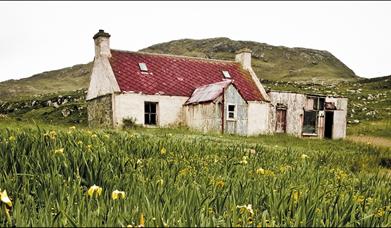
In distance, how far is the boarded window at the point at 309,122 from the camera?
29.1m

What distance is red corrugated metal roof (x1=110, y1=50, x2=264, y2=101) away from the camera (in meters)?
24.7

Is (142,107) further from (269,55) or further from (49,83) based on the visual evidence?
(269,55)

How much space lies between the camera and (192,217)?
2336 mm

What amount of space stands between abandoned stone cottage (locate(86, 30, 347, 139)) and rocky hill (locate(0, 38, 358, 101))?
58.8 metres

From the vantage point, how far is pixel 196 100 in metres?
24.6

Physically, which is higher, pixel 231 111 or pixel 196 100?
pixel 196 100

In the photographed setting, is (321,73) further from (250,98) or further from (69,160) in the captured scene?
(69,160)

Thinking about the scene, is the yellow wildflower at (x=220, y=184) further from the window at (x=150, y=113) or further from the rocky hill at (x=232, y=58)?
the rocky hill at (x=232, y=58)

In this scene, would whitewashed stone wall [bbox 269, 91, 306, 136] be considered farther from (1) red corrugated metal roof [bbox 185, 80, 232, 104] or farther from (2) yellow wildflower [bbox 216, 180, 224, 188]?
(2) yellow wildflower [bbox 216, 180, 224, 188]

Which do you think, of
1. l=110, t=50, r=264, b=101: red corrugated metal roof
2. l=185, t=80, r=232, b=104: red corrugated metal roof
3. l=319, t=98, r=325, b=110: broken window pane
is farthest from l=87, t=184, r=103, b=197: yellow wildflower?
l=319, t=98, r=325, b=110: broken window pane

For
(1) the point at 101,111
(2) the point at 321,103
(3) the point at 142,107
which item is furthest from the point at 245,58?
(1) the point at 101,111

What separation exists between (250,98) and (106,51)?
10760mm

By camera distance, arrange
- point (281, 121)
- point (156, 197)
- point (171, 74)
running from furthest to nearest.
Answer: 1. point (281, 121)
2. point (171, 74)
3. point (156, 197)

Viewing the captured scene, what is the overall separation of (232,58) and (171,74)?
87323 mm
